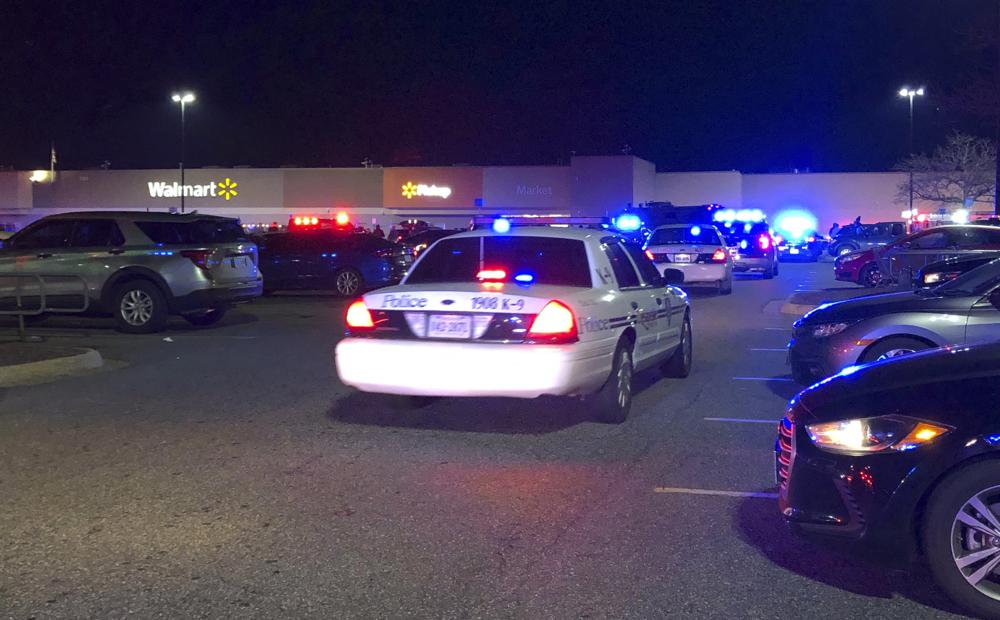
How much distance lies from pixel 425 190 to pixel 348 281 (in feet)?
131

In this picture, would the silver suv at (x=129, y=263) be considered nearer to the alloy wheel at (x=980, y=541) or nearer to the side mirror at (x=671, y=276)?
the side mirror at (x=671, y=276)

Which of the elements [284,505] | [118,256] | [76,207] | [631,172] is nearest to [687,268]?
[118,256]

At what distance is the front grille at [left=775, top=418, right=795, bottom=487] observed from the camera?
4.87 meters

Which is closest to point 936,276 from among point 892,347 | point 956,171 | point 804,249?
point 892,347

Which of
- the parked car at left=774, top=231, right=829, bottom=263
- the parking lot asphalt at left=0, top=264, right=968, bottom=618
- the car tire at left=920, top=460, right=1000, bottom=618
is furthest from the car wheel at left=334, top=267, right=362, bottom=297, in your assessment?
the parked car at left=774, top=231, right=829, bottom=263

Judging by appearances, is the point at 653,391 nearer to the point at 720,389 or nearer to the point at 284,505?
the point at 720,389

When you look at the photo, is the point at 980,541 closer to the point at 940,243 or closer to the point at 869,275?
the point at 940,243

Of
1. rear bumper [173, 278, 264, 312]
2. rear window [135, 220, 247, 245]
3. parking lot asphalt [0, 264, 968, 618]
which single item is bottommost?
parking lot asphalt [0, 264, 968, 618]

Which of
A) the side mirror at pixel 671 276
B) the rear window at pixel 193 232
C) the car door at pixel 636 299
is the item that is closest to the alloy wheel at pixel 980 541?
the car door at pixel 636 299

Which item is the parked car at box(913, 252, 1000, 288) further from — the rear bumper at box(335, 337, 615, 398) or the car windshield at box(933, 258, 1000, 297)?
the rear bumper at box(335, 337, 615, 398)

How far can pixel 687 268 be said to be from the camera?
23.6 meters

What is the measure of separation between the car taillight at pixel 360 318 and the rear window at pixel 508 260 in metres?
0.85

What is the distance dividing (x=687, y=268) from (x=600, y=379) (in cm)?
1616

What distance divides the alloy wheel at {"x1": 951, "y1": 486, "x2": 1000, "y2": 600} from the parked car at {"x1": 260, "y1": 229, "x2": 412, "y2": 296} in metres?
20.3
